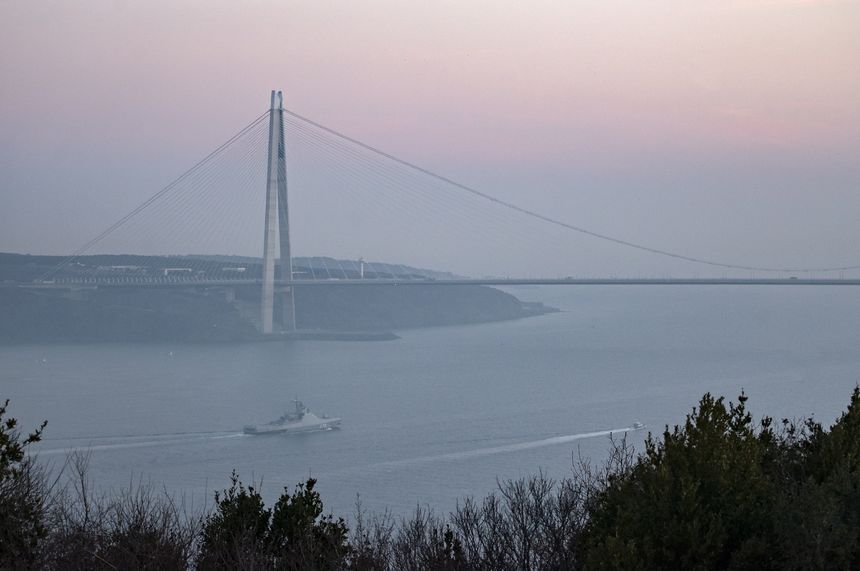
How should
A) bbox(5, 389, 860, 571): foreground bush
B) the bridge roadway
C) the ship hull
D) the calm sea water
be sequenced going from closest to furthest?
1. bbox(5, 389, 860, 571): foreground bush
2. the calm sea water
3. the ship hull
4. the bridge roadway

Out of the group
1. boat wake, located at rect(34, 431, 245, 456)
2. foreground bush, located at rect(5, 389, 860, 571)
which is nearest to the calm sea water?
boat wake, located at rect(34, 431, 245, 456)

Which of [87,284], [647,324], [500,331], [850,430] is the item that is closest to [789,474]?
[850,430]

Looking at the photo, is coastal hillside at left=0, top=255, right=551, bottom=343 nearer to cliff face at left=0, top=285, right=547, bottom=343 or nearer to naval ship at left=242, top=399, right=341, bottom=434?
cliff face at left=0, top=285, right=547, bottom=343

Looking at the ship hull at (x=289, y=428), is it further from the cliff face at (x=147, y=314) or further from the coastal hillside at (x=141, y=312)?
the cliff face at (x=147, y=314)

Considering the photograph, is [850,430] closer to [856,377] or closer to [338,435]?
[338,435]

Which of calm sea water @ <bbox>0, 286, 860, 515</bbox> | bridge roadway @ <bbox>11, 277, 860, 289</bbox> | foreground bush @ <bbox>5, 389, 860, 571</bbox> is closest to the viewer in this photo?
foreground bush @ <bbox>5, 389, 860, 571</bbox>

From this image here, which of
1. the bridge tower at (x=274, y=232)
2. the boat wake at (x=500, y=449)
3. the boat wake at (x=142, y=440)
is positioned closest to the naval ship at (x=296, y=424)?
the boat wake at (x=142, y=440)

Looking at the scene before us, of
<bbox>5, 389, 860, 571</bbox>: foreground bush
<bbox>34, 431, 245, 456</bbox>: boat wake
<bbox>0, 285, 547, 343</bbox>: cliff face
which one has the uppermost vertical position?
<bbox>0, 285, 547, 343</bbox>: cliff face

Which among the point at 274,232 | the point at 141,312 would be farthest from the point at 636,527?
the point at 141,312
